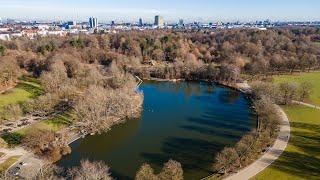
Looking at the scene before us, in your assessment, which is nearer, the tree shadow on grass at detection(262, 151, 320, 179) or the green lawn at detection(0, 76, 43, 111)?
the tree shadow on grass at detection(262, 151, 320, 179)

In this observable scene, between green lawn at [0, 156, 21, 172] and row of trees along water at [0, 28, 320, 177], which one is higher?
row of trees along water at [0, 28, 320, 177]

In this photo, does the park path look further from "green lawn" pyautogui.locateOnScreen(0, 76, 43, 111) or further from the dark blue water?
"green lawn" pyautogui.locateOnScreen(0, 76, 43, 111)

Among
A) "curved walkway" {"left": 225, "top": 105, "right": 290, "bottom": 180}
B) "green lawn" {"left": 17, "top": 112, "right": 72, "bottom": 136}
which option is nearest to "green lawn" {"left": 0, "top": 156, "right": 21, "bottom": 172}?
"green lawn" {"left": 17, "top": 112, "right": 72, "bottom": 136}

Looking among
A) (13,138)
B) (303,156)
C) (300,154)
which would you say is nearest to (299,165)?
(303,156)

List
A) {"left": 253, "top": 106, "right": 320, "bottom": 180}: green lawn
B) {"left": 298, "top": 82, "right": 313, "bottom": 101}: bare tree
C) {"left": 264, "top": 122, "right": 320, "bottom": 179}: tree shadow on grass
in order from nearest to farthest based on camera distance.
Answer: {"left": 253, "top": 106, "right": 320, "bottom": 180}: green lawn, {"left": 264, "top": 122, "right": 320, "bottom": 179}: tree shadow on grass, {"left": 298, "top": 82, "right": 313, "bottom": 101}: bare tree

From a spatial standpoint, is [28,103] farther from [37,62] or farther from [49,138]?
[37,62]

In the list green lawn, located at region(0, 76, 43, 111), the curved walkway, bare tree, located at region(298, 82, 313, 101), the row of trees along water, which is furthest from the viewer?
bare tree, located at region(298, 82, 313, 101)

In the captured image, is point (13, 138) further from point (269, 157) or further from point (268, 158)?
point (269, 157)
